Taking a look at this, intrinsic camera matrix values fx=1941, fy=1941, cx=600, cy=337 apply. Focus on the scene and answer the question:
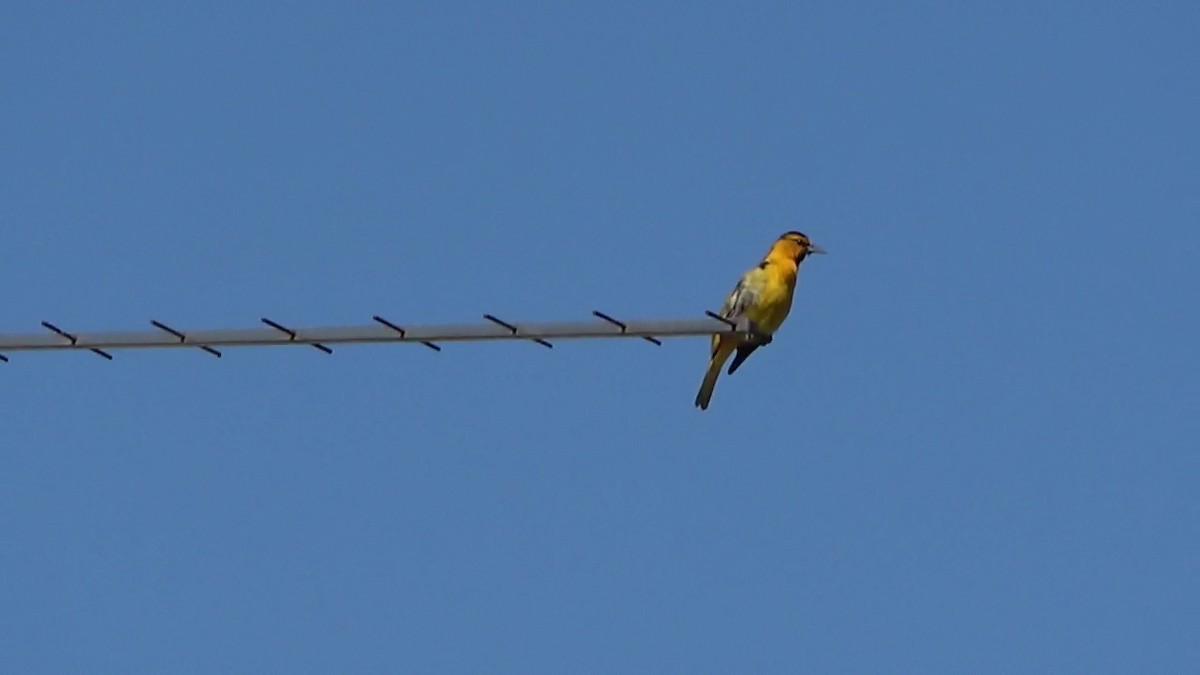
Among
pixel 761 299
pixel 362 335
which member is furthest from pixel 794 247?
pixel 362 335

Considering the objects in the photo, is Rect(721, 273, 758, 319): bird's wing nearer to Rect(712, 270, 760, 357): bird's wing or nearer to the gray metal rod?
Rect(712, 270, 760, 357): bird's wing

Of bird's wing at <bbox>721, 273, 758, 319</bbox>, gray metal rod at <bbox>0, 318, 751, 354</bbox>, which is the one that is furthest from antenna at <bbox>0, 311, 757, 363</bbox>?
bird's wing at <bbox>721, 273, 758, 319</bbox>

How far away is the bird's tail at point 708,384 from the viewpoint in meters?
14.9

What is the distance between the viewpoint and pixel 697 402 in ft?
49.0

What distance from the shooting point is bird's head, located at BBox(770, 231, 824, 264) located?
15.3 metres

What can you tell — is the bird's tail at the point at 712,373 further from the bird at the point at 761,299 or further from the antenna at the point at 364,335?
the antenna at the point at 364,335

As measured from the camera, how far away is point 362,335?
760 cm

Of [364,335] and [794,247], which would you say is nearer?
[364,335]

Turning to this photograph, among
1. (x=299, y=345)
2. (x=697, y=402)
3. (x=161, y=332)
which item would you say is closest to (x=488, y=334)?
(x=299, y=345)

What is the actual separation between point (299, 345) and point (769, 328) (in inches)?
304

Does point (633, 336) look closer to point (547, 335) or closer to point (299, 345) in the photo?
point (547, 335)

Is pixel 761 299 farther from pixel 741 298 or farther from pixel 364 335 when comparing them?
pixel 364 335

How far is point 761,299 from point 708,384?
2.64ft

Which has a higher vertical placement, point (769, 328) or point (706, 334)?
point (769, 328)
